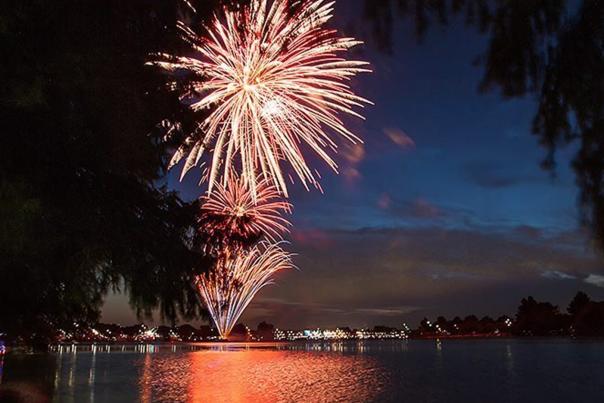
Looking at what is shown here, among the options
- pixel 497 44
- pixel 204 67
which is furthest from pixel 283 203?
pixel 497 44

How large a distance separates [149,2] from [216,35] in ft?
3.30

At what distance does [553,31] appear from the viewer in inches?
144

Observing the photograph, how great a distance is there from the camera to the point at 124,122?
20.4 ft

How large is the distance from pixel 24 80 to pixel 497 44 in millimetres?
3969

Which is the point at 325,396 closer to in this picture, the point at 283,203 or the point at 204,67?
the point at 283,203

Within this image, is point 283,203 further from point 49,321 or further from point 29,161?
point 29,161

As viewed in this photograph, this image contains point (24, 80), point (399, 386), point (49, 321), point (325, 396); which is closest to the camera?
point (24, 80)

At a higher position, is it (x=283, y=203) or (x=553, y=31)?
(x=283, y=203)

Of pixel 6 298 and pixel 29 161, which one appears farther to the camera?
pixel 6 298

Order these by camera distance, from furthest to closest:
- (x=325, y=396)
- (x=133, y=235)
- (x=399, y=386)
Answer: (x=399, y=386)
(x=325, y=396)
(x=133, y=235)

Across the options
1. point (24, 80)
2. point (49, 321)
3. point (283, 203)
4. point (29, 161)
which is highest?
point (283, 203)

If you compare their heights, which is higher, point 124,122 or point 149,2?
point 149,2

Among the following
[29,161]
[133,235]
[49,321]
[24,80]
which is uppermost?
[24,80]

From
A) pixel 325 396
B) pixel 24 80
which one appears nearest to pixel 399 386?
pixel 325 396
